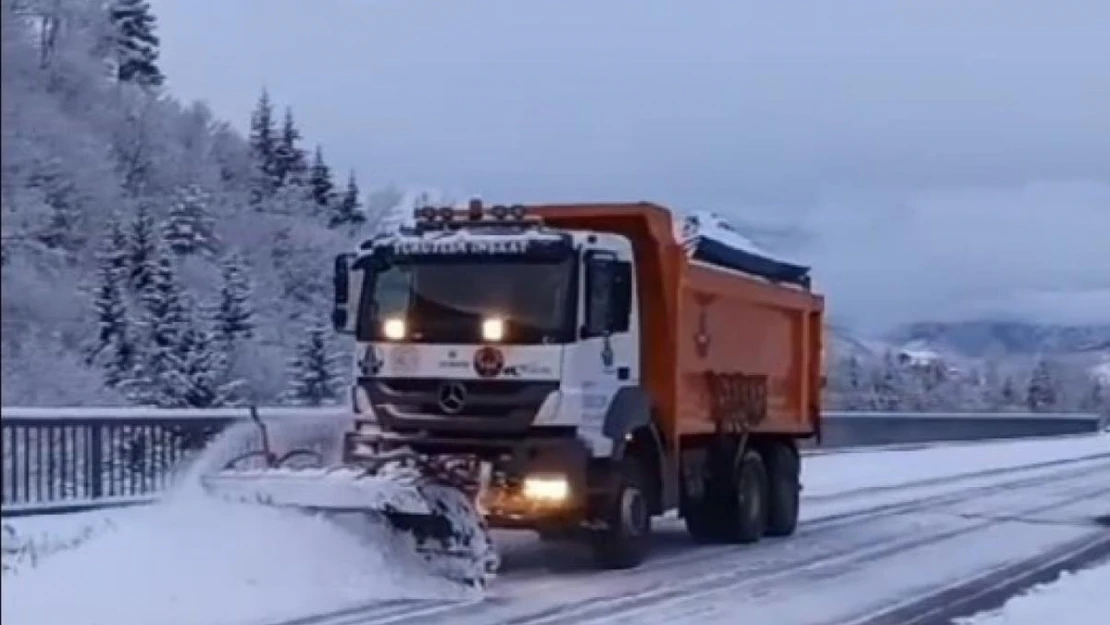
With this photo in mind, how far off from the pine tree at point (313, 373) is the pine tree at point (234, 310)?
174 cm

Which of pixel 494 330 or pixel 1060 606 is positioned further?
pixel 494 330

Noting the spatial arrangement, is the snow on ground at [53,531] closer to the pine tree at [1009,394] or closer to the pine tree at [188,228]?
the pine tree at [1009,394]

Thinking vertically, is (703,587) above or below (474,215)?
below

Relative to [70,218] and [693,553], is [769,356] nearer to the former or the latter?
[693,553]

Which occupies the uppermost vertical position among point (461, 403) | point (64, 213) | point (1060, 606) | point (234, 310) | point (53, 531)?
point (64, 213)

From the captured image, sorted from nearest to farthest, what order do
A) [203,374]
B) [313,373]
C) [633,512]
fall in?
1. [633,512]
2. [203,374]
3. [313,373]

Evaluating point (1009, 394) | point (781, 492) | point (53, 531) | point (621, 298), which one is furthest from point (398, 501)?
point (1009, 394)

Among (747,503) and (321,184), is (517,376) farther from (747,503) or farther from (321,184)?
(321,184)

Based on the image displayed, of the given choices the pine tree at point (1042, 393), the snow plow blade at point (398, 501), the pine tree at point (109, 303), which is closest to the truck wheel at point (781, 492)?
the snow plow blade at point (398, 501)

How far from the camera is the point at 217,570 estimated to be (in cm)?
1379

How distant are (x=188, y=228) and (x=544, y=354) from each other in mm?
49296

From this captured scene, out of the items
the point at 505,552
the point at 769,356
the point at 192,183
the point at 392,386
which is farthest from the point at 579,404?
the point at 192,183

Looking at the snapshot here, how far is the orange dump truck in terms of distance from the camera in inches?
600

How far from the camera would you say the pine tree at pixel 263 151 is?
76750 millimetres
